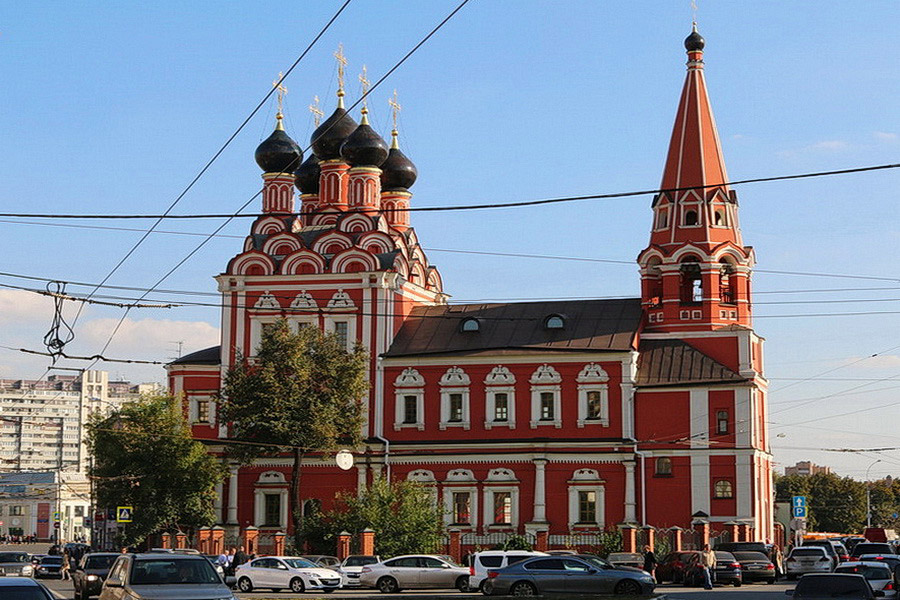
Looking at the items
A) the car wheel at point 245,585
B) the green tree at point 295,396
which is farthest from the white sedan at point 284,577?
the green tree at point 295,396

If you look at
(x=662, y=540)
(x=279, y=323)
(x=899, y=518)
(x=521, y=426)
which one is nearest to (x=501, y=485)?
(x=521, y=426)

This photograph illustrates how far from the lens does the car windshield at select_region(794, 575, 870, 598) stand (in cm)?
2309

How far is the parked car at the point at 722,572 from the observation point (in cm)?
4150

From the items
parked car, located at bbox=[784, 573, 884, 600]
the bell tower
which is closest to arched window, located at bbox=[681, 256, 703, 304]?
the bell tower

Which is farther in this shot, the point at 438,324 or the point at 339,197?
the point at 339,197

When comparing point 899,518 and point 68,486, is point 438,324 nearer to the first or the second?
point 899,518

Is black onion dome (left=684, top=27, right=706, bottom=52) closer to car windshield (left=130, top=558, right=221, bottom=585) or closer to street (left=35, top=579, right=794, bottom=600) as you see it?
street (left=35, top=579, right=794, bottom=600)

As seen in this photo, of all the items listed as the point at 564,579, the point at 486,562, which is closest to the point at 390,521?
the point at 486,562

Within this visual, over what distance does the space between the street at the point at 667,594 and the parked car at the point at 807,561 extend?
58cm

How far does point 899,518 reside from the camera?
120750 mm

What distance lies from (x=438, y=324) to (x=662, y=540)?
45.4 feet

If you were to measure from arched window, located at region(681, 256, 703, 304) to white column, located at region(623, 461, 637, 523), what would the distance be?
294 inches

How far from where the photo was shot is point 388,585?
130 feet

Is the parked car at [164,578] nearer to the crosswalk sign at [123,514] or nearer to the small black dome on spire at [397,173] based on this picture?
the crosswalk sign at [123,514]
